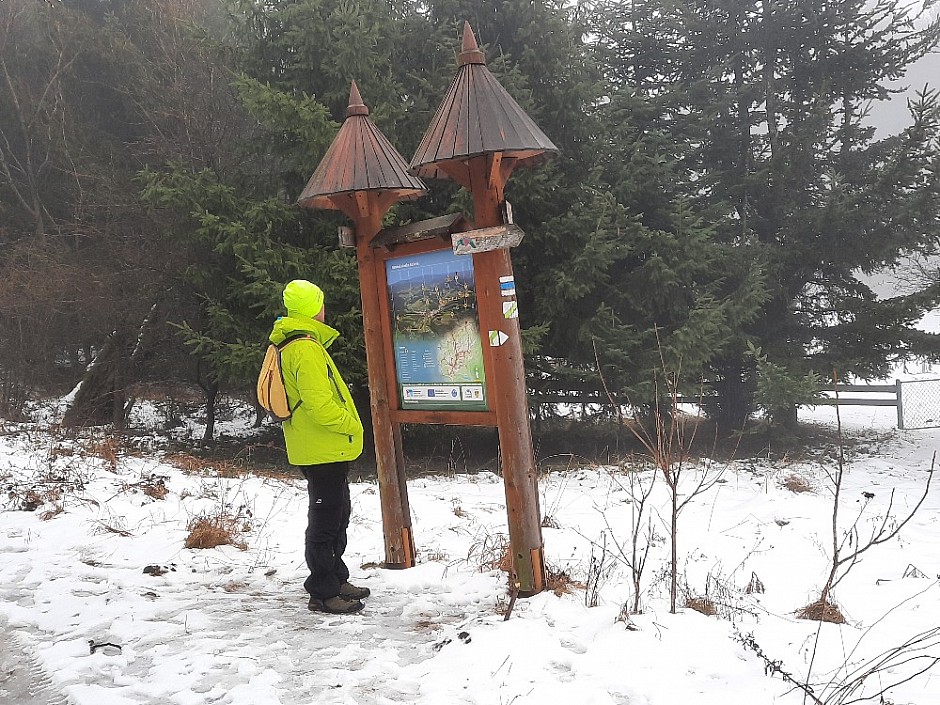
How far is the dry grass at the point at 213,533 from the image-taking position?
5.29 meters

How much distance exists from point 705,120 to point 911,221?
3.77 metres

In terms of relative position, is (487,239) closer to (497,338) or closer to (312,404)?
(497,338)

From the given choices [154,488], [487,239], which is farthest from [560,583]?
[154,488]

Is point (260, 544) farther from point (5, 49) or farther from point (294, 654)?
point (5, 49)

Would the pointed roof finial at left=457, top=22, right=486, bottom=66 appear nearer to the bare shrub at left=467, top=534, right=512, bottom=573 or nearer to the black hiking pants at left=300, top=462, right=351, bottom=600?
the black hiking pants at left=300, top=462, right=351, bottom=600

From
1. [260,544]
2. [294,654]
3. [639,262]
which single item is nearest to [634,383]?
[639,262]

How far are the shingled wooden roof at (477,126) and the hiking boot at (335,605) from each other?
101 inches

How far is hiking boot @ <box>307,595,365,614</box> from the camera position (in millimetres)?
4059

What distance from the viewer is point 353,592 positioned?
168 inches

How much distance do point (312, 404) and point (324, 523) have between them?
0.71m

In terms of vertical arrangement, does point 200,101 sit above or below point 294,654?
above

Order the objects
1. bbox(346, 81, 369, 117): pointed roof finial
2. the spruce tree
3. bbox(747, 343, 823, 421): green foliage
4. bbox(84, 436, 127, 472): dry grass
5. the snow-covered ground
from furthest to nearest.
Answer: the spruce tree, bbox(747, 343, 823, 421): green foliage, bbox(84, 436, 127, 472): dry grass, bbox(346, 81, 369, 117): pointed roof finial, the snow-covered ground

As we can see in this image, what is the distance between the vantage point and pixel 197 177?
986 cm

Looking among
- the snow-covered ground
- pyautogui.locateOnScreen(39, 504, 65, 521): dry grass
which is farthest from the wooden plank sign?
pyautogui.locateOnScreen(39, 504, 65, 521): dry grass
